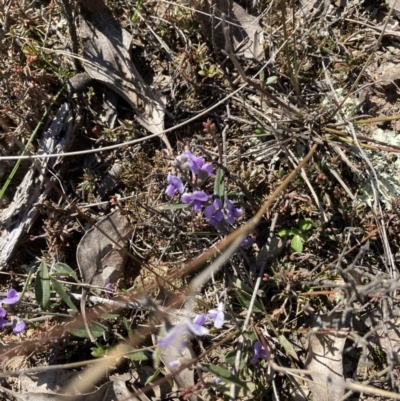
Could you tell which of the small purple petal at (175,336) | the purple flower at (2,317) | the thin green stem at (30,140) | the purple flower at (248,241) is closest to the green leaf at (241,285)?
the purple flower at (248,241)

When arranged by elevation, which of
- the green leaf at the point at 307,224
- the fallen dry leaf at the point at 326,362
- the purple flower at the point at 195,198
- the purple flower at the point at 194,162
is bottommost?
the fallen dry leaf at the point at 326,362

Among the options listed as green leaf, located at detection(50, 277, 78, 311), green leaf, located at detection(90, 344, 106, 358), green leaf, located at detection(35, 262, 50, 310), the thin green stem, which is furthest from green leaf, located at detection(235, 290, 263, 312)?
the thin green stem

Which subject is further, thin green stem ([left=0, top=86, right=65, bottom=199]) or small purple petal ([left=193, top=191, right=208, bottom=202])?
thin green stem ([left=0, top=86, right=65, bottom=199])

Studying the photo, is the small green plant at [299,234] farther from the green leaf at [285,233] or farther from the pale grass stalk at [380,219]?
the pale grass stalk at [380,219]

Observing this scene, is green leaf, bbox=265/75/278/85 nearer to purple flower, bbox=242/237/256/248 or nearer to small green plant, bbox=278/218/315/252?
small green plant, bbox=278/218/315/252

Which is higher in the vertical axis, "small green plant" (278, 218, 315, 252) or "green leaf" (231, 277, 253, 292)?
"small green plant" (278, 218, 315, 252)
